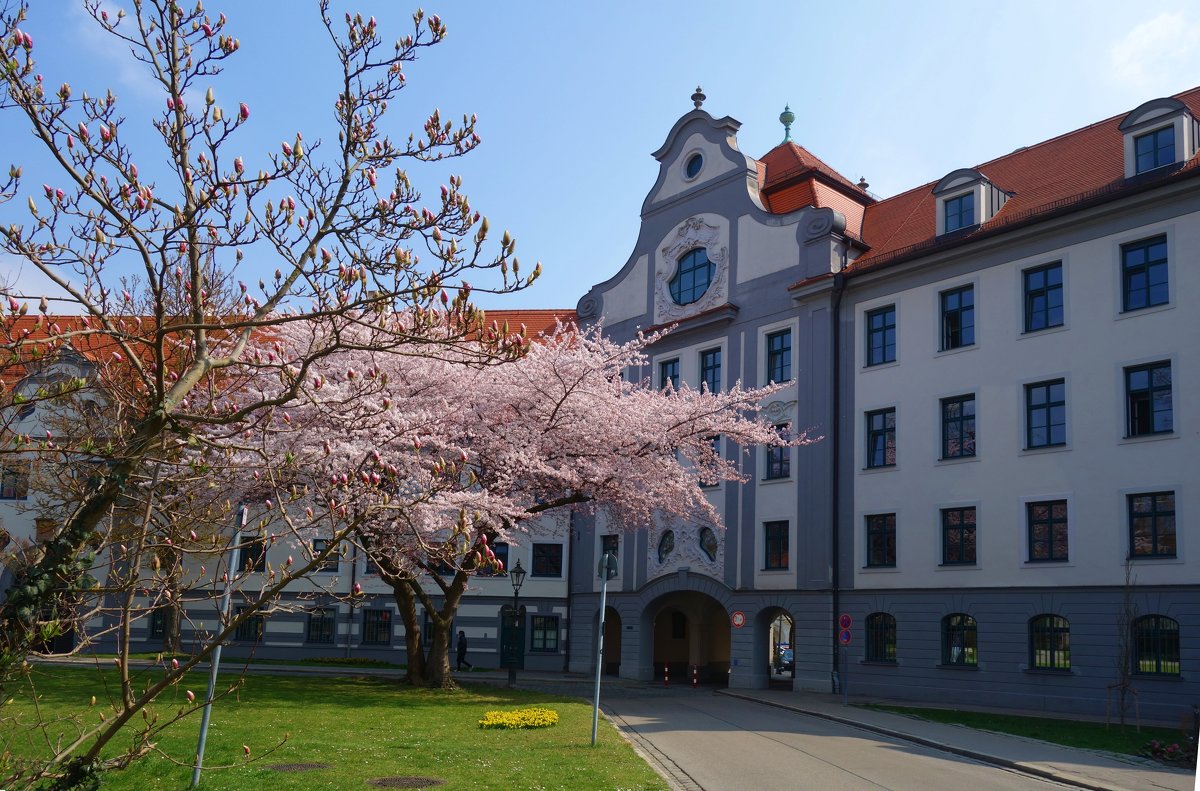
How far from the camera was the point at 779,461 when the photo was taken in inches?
1332

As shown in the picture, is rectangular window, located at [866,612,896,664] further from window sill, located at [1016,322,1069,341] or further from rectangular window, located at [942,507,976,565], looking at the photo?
window sill, located at [1016,322,1069,341]

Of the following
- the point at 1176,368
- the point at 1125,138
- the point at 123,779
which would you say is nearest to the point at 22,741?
the point at 123,779

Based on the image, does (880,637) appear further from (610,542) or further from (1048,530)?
(610,542)

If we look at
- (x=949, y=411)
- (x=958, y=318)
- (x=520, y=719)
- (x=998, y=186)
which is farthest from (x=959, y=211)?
(x=520, y=719)

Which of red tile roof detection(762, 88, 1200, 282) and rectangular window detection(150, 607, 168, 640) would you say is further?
rectangular window detection(150, 607, 168, 640)

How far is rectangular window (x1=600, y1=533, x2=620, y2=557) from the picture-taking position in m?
39.8

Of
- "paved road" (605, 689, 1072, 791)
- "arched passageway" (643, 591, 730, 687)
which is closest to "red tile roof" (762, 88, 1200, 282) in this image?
"arched passageway" (643, 591, 730, 687)

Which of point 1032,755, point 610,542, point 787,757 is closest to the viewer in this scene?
point 787,757

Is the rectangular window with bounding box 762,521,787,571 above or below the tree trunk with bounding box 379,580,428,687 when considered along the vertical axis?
above

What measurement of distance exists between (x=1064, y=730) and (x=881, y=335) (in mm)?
13723

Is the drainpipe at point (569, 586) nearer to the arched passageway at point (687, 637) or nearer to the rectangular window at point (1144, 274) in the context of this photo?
the arched passageway at point (687, 637)

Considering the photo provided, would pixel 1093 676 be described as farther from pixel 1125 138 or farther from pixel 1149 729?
pixel 1125 138

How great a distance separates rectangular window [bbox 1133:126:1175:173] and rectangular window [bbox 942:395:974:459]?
7.30 metres

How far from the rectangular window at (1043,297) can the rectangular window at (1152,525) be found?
5.12 meters
